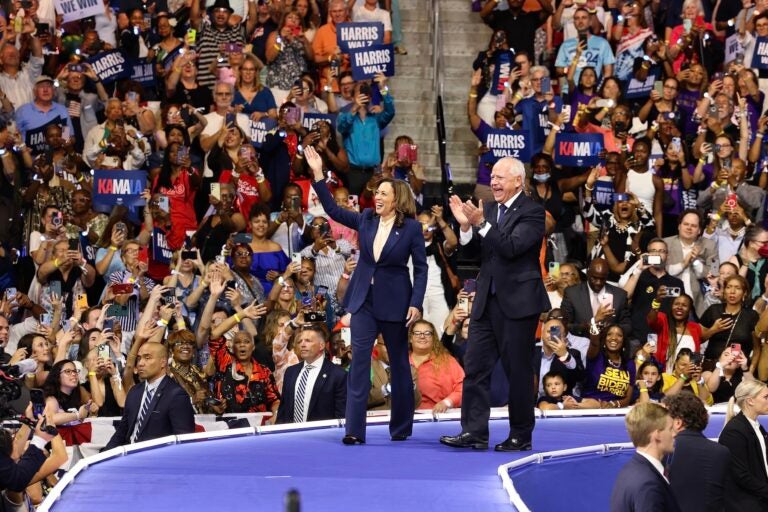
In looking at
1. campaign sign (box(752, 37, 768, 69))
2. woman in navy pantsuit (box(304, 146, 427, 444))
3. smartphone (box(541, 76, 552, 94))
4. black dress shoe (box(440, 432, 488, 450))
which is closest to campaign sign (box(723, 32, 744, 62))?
campaign sign (box(752, 37, 768, 69))

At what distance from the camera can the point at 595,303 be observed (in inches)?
510

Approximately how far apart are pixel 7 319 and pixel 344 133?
388 centimetres

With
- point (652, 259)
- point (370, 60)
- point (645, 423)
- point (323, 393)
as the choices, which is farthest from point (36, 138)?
point (645, 423)

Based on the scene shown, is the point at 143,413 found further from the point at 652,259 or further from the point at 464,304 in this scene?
the point at 652,259

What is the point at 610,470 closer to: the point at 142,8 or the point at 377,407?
the point at 377,407

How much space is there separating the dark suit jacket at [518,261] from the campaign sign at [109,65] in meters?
7.65

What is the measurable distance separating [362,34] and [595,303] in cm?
377

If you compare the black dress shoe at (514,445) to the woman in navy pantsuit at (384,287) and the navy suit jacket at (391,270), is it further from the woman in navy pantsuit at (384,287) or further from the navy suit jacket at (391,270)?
the navy suit jacket at (391,270)

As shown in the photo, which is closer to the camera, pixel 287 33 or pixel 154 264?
pixel 154 264

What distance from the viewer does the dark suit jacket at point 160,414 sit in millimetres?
9406

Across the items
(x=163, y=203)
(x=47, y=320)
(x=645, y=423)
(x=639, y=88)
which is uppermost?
(x=639, y=88)

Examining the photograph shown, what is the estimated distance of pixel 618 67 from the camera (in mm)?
16375

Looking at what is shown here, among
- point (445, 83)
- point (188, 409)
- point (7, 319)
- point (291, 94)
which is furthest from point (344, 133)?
point (188, 409)

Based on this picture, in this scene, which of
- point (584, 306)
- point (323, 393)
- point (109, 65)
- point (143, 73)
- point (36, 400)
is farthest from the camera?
point (143, 73)
